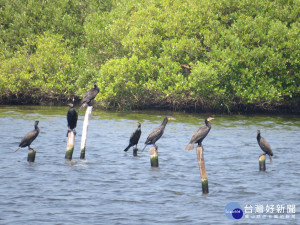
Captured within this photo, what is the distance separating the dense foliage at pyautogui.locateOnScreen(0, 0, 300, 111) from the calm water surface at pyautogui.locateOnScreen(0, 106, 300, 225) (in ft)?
→ 20.0

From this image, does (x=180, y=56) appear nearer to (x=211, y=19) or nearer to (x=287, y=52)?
(x=211, y=19)

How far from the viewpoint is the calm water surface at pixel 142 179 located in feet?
48.4

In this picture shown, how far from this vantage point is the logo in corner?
14.6m

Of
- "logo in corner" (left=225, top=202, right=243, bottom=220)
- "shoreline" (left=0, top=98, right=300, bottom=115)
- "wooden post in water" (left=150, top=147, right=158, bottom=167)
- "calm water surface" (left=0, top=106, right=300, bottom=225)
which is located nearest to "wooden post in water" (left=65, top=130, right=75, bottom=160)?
"calm water surface" (left=0, top=106, right=300, bottom=225)

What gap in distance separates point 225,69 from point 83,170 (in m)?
19.3

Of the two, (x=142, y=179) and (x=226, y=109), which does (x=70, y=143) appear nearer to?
(x=142, y=179)

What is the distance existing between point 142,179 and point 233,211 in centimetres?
497

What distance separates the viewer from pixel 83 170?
67.7ft

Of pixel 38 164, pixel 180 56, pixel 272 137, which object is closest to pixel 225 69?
pixel 180 56

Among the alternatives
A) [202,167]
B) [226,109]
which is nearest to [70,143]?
[202,167]

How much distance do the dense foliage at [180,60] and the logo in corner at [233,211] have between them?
2211cm

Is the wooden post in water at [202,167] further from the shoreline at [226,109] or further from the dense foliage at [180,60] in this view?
the shoreline at [226,109]

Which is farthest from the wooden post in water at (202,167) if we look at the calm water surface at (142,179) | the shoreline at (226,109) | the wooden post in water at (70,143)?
the shoreline at (226,109)

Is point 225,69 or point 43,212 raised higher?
point 225,69
